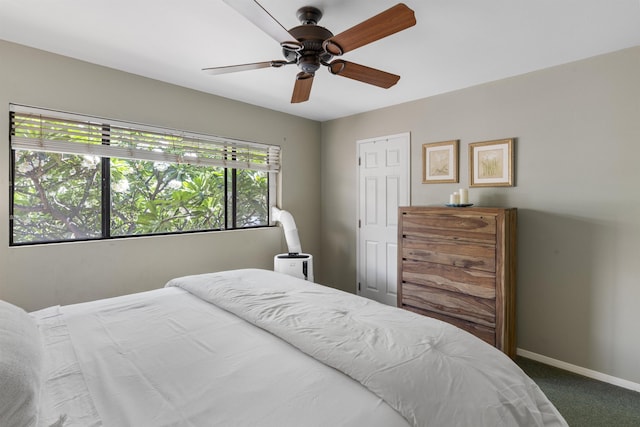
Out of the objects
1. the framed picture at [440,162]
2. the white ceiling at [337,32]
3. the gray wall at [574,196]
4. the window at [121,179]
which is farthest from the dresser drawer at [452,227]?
the window at [121,179]

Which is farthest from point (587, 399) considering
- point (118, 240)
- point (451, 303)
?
point (118, 240)

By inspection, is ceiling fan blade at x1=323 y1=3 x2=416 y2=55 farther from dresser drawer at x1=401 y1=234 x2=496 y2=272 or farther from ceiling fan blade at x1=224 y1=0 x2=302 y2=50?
dresser drawer at x1=401 y1=234 x2=496 y2=272

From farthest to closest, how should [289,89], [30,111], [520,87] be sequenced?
[289,89] → [520,87] → [30,111]

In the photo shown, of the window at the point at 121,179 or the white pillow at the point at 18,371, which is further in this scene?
the window at the point at 121,179

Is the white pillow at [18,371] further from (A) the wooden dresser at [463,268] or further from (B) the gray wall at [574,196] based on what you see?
(B) the gray wall at [574,196]

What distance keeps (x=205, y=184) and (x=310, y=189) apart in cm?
138

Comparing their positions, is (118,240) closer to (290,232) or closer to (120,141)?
(120,141)

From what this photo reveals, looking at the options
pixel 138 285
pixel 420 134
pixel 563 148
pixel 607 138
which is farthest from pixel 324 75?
pixel 138 285

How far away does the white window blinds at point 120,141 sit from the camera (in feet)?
7.70

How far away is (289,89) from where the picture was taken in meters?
3.10

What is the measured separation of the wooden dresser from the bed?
1.31 metres

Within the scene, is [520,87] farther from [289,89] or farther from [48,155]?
[48,155]

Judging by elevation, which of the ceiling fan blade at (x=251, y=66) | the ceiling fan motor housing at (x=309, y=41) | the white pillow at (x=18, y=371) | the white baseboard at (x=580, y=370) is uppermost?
the ceiling fan motor housing at (x=309, y=41)

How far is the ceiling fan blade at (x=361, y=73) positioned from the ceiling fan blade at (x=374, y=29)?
108 mm
